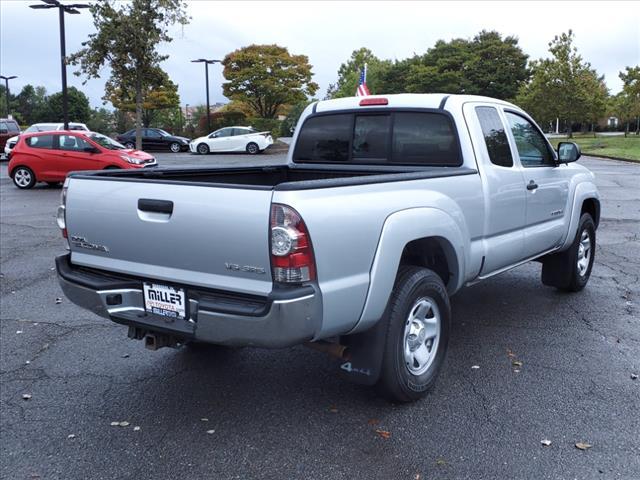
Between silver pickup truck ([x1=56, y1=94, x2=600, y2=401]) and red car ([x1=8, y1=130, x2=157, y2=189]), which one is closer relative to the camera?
silver pickup truck ([x1=56, y1=94, x2=600, y2=401])

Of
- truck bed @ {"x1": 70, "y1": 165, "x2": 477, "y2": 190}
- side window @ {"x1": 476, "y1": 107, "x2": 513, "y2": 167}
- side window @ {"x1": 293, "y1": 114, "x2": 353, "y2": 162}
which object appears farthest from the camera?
side window @ {"x1": 293, "y1": 114, "x2": 353, "y2": 162}

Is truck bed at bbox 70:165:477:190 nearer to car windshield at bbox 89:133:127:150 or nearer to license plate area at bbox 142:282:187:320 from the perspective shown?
license plate area at bbox 142:282:187:320

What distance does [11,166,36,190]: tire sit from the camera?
16672 millimetres

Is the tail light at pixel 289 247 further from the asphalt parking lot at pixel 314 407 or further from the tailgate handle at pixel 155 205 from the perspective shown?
the asphalt parking lot at pixel 314 407

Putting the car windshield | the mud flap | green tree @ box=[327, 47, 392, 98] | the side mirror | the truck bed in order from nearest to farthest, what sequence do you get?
1. the mud flap
2. the truck bed
3. the side mirror
4. the car windshield
5. green tree @ box=[327, 47, 392, 98]

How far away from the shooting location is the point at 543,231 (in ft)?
17.1

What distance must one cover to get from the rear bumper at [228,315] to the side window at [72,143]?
1408cm

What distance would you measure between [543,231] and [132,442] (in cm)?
367

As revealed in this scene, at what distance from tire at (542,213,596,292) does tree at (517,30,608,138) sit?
45291 millimetres

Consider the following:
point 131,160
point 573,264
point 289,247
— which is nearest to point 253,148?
point 131,160

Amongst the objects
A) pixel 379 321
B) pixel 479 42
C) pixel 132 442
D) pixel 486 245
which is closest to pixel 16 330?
pixel 132 442

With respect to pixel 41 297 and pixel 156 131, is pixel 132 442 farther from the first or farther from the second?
pixel 156 131

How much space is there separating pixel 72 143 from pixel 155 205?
576 inches

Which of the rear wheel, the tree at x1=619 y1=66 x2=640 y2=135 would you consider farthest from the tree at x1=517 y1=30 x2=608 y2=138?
the rear wheel
